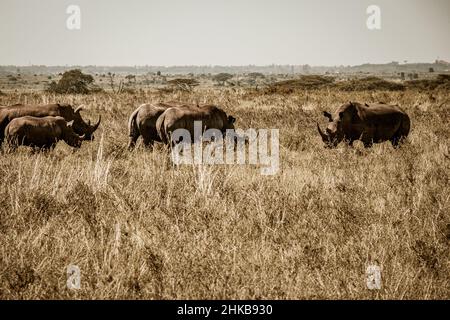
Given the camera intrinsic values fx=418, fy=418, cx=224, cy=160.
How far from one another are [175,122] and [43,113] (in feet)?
9.98

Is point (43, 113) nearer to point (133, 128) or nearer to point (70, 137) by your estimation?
point (70, 137)

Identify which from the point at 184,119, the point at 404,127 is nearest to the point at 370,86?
the point at 404,127

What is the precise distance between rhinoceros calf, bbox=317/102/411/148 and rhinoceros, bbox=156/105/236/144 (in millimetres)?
2459

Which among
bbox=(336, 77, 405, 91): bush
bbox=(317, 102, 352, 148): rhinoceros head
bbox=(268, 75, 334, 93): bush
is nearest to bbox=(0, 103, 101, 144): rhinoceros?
bbox=(317, 102, 352, 148): rhinoceros head

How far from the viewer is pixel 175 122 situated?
27.5 ft

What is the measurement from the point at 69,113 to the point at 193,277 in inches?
303

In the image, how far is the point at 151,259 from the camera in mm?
3096

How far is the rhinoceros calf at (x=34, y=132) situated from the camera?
7.69 m

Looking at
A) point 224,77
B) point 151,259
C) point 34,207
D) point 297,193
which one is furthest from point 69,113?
point 224,77

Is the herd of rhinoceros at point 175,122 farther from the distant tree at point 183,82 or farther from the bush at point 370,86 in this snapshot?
the bush at point 370,86

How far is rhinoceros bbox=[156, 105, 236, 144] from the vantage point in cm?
841

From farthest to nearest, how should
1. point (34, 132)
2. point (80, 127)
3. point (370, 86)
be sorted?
1. point (370, 86)
2. point (80, 127)
3. point (34, 132)

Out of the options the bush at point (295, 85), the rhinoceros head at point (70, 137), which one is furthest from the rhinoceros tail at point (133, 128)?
the bush at point (295, 85)

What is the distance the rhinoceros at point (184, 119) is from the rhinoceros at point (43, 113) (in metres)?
1.95
